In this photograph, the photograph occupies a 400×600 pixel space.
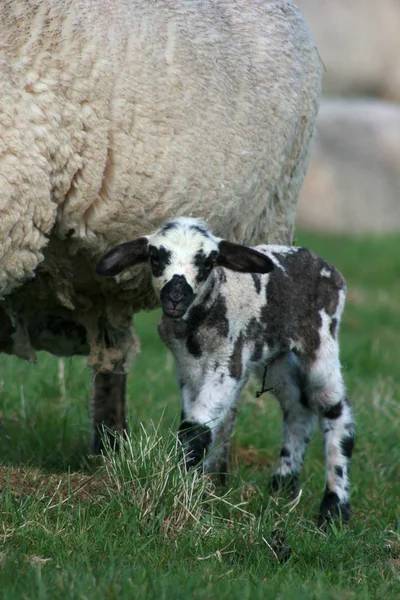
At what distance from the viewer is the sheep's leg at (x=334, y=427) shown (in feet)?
14.0

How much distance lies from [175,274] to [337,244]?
11.3m

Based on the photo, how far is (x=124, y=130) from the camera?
3801mm

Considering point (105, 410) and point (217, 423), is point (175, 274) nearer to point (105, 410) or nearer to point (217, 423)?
point (217, 423)

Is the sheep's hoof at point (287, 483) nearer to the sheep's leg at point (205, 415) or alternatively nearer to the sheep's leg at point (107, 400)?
the sheep's leg at point (205, 415)

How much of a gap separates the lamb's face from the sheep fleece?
0.25 meters

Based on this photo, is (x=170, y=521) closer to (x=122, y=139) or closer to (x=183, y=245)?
(x=183, y=245)

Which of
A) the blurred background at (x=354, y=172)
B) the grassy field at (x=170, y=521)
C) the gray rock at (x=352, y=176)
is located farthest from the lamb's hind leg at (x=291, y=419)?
the gray rock at (x=352, y=176)

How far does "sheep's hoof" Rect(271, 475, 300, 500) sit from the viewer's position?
176 inches

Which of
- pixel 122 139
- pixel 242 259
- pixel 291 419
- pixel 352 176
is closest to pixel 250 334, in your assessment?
pixel 242 259

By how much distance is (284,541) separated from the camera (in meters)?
3.42

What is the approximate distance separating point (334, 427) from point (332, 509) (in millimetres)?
388

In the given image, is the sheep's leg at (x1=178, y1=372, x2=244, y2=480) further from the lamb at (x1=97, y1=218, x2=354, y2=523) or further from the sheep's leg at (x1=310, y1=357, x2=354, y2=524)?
the sheep's leg at (x1=310, y1=357, x2=354, y2=524)

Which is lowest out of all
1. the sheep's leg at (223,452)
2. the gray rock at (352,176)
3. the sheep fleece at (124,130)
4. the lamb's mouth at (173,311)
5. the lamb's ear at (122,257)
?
the gray rock at (352,176)

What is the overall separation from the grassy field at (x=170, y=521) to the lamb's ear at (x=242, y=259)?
2.09 feet
